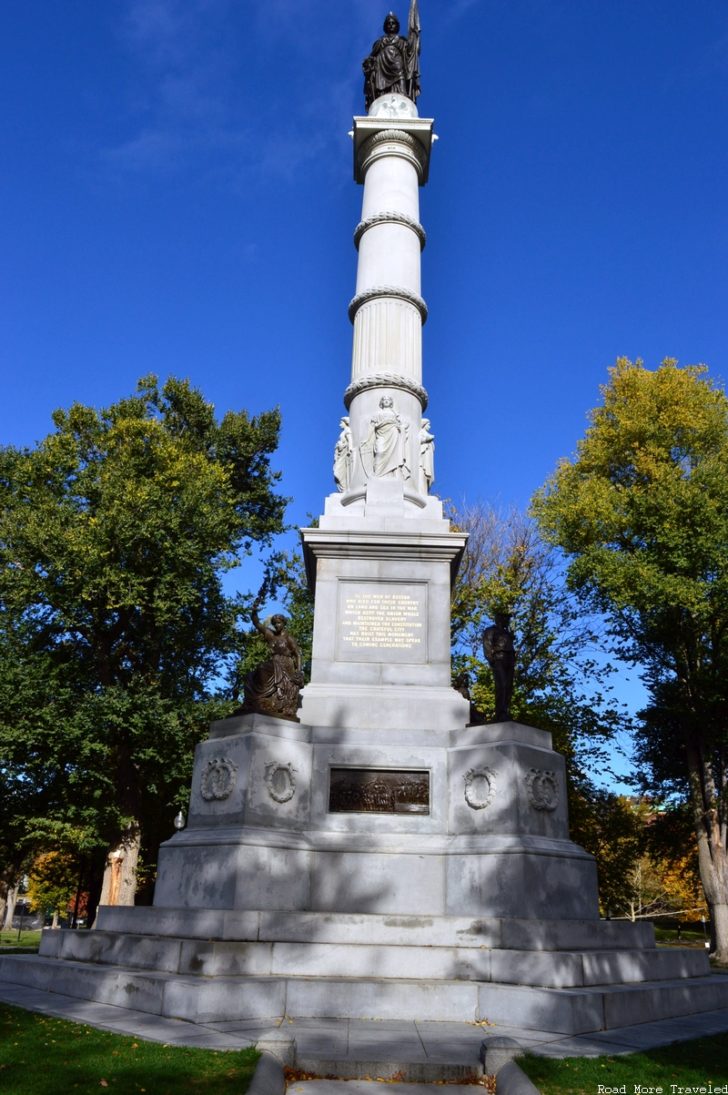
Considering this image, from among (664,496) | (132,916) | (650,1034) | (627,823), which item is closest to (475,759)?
(650,1034)

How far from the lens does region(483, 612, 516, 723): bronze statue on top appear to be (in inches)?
473

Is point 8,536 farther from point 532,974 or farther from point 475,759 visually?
point 532,974

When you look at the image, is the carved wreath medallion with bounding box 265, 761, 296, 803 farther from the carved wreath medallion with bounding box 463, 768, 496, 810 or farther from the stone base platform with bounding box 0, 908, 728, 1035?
the carved wreath medallion with bounding box 463, 768, 496, 810

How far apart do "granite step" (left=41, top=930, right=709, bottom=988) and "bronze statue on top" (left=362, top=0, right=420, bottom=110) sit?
17.5 metres

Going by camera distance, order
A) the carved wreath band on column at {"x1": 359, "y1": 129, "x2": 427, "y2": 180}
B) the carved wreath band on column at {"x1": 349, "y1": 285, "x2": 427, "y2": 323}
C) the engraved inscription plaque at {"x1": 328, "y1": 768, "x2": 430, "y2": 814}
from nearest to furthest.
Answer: the engraved inscription plaque at {"x1": 328, "y1": 768, "x2": 430, "y2": 814}
the carved wreath band on column at {"x1": 349, "y1": 285, "x2": 427, "y2": 323}
the carved wreath band on column at {"x1": 359, "y1": 129, "x2": 427, "y2": 180}

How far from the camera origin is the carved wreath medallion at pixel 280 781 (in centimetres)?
1102

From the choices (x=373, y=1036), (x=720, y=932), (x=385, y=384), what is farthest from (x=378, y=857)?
(x=720, y=932)

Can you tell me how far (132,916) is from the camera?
10.9 metres

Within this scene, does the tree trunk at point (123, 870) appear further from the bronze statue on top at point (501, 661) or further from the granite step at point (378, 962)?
the bronze statue on top at point (501, 661)

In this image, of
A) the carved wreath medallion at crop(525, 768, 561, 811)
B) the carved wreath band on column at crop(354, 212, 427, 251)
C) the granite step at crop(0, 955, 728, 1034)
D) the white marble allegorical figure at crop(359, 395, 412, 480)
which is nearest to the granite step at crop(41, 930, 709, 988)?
the granite step at crop(0, 955, 728, 1034)

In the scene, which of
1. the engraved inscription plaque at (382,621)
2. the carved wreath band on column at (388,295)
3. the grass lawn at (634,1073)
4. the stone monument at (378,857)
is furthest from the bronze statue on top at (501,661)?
the carved wreath band on column at (388,295)

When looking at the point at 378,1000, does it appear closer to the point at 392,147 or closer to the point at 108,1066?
the point at 108,1066

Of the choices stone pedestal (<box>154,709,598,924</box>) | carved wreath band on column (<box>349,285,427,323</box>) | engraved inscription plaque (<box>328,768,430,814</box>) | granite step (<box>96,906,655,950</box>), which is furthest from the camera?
carved wreath band on column (<box>349,285,427,323</box>)

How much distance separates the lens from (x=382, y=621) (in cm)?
1311
